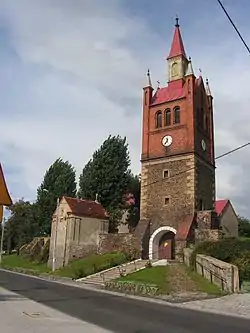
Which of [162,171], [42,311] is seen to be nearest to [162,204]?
[162,171]

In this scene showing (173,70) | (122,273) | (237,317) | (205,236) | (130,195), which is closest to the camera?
(237,317)

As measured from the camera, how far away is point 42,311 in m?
13.9

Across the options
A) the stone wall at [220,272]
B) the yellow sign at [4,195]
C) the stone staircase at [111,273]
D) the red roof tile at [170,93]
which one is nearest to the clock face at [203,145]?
the red roof tile at [170,93]

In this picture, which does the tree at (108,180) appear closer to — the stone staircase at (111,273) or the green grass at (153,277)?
the stone staircase at (111,273)

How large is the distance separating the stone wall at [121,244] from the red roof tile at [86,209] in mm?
3185

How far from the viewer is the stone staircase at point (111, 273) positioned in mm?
31469

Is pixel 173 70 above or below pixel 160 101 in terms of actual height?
above

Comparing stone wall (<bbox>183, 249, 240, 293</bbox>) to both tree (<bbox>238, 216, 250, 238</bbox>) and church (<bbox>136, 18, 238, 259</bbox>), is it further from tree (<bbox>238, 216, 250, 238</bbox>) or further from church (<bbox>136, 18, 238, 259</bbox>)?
tree (<bbox>238, 216, 250, 238</bbox>)

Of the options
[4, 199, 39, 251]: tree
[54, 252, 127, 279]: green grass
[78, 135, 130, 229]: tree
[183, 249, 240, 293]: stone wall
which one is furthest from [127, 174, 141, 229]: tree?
[183, 249, 240, 293]: stone wall

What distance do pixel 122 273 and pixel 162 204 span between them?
1148cm

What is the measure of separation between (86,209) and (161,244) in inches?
420

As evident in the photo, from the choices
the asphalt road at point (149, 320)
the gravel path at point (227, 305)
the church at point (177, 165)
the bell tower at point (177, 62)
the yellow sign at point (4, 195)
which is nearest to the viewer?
the asphalt road at point (149, 320)

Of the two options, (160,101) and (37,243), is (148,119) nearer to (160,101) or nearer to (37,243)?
(160,101)

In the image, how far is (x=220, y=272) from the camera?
24.8 metres
